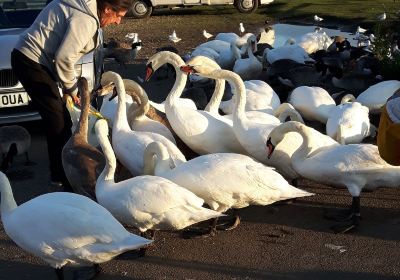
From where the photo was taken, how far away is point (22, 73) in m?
7.53

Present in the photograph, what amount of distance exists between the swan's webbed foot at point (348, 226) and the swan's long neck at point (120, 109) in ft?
8.15

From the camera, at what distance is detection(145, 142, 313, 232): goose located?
6.43 meters

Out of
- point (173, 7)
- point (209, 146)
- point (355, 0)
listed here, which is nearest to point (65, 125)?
point (209, 146)

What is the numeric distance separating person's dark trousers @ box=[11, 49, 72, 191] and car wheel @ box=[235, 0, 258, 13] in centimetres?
2026

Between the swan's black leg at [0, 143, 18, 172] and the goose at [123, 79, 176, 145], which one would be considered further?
the swan's black leg at [0, 143, 18, 172]

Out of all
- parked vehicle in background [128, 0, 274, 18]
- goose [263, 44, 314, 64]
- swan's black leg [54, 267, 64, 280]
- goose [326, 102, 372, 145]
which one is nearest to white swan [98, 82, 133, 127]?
goose [326, 102, 372, 145]

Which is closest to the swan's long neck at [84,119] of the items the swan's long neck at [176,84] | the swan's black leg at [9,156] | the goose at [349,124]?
the swan's long neck at [176,84]

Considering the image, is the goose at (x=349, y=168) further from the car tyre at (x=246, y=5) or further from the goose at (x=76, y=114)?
the car tyre at (x=246, y=5)

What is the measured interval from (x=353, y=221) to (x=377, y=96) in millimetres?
3749

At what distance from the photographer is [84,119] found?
749cm

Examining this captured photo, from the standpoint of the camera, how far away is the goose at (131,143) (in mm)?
7363

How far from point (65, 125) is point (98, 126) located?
935 millimetres

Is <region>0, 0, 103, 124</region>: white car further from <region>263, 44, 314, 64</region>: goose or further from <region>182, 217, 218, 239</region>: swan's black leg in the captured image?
<region>263, 44, 314, 64</region>: goose

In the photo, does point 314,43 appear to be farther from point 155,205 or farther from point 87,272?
point 87,272
